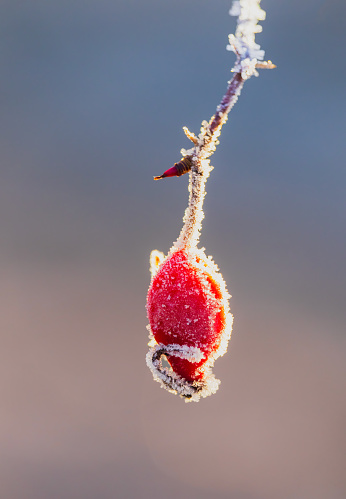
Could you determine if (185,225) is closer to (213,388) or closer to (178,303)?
(178,303)

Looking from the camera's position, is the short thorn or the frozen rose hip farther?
the frozen rose hip

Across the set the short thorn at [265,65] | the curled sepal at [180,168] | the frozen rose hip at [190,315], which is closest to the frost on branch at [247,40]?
the short thorn at [265,65]

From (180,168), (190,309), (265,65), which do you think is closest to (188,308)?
(190,309)

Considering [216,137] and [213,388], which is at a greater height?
[216,137]

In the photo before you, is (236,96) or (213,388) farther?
(213,388)

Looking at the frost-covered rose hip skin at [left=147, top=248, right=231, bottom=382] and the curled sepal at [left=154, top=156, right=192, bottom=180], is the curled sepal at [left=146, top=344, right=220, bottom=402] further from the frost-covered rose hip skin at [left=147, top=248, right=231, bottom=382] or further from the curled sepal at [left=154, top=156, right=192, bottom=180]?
the curled sepal at [left=154, top=156, right=192, bottom=180]

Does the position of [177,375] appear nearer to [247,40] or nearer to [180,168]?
[180,168]

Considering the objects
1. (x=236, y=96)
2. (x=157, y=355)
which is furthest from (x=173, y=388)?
(x=236, y=96)

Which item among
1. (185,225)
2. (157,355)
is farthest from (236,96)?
(157,355)

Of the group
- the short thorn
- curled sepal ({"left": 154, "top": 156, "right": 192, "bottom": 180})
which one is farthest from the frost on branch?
curled sepal ({"left": 154, "top": 156, "right": 192, "bottom": 180})
